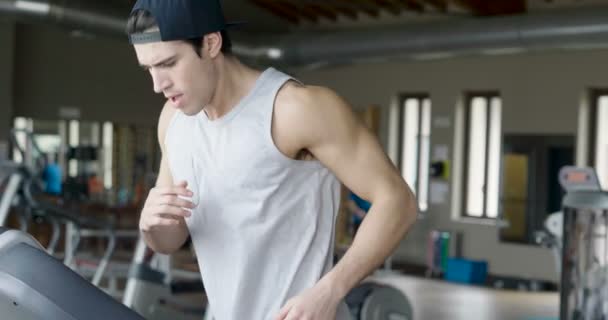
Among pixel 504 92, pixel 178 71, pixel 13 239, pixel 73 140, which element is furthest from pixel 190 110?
pixel 73 140

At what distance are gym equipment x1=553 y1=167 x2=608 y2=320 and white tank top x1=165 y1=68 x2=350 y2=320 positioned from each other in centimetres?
496

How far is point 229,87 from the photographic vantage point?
162cm

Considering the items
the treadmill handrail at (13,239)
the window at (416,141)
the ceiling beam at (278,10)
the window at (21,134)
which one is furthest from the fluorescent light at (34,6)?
the treadmill handrail at (13,239)

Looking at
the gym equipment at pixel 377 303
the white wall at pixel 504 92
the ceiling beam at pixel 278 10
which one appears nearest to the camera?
the gym equipment at pixel 377 303

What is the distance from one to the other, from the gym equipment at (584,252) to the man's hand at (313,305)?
5104 mm

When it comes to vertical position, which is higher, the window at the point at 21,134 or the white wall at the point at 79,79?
the white wall at the point at 79,79

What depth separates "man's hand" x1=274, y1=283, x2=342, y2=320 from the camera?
1.44 meters

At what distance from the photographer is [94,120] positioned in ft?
46.6

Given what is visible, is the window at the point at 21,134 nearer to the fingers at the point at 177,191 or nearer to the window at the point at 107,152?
the window at the point at 107,152

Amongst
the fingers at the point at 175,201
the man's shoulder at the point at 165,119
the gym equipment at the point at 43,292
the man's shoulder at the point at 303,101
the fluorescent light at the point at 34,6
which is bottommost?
the gym equipment at the point at 43,292

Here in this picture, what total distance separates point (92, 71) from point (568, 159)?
6791 mm

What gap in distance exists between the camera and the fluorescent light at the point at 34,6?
10266 mm

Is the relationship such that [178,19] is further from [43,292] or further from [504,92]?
[504,92]

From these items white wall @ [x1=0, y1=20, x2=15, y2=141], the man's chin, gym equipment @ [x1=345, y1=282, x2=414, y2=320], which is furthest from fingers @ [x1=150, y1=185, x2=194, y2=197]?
white wall @ [x1=0, y1=20, x2=15, y2=141]
